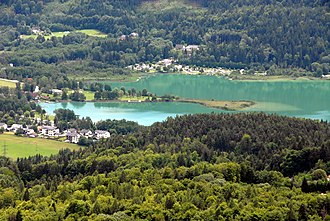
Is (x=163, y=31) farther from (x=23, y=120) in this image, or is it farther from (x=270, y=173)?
(x=270, y=173)

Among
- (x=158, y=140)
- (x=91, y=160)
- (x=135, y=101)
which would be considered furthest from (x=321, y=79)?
(x=91, y=160)

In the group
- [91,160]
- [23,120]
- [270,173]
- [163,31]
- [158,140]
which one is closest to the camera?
[270,173]

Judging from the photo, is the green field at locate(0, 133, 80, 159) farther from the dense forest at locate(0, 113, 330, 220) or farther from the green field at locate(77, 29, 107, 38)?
the green field at locate(77, 29, 107, 38)

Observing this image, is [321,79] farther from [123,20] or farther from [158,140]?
[158,140]

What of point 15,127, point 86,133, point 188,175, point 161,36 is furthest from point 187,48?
point 188,175

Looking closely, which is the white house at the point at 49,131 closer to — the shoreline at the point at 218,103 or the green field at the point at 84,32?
the shoreline at the point at 218,103

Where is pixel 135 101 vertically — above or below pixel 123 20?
below

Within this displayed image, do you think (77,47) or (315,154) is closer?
(315,154)

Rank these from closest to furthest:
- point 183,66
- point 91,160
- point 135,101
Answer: point 91,160 < point 135,101 < point 183,66
